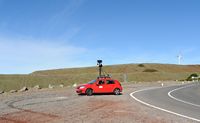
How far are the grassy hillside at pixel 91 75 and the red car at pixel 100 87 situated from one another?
107 feet

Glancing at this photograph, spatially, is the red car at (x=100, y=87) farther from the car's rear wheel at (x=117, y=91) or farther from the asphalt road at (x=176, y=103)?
the asphalt road at (x=176, y=103)

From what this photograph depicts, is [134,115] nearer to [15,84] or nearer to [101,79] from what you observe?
[101,79]

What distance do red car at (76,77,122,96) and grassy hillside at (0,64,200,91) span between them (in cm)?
3261

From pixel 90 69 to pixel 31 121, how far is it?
125 meters

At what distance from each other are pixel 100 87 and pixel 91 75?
68.2m

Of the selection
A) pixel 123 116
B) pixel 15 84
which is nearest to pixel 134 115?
pixel 123 116

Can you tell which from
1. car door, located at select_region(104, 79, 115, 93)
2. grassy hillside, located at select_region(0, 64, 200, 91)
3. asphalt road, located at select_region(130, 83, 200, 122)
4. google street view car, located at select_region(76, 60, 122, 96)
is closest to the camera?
asphalt road, located at select_region(130, 83, 200, 122)

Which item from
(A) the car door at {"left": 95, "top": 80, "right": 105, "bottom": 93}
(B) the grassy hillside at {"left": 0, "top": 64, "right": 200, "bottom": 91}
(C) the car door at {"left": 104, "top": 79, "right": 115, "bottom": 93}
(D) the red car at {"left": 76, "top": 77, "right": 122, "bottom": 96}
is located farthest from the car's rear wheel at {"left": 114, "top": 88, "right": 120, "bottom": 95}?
(B) the grassy hillside at {"left": 0, "top": 64, "right": 200, "bottom": 91}

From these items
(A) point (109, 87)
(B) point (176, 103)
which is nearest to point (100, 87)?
(A) point (109, 87)

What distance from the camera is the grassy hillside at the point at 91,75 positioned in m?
72.9

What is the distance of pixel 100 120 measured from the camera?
45.2ft

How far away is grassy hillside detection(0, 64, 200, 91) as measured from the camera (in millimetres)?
72950

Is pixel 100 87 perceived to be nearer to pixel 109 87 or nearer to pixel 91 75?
pixel 109 87

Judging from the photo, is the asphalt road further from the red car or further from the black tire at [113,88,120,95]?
the red car
